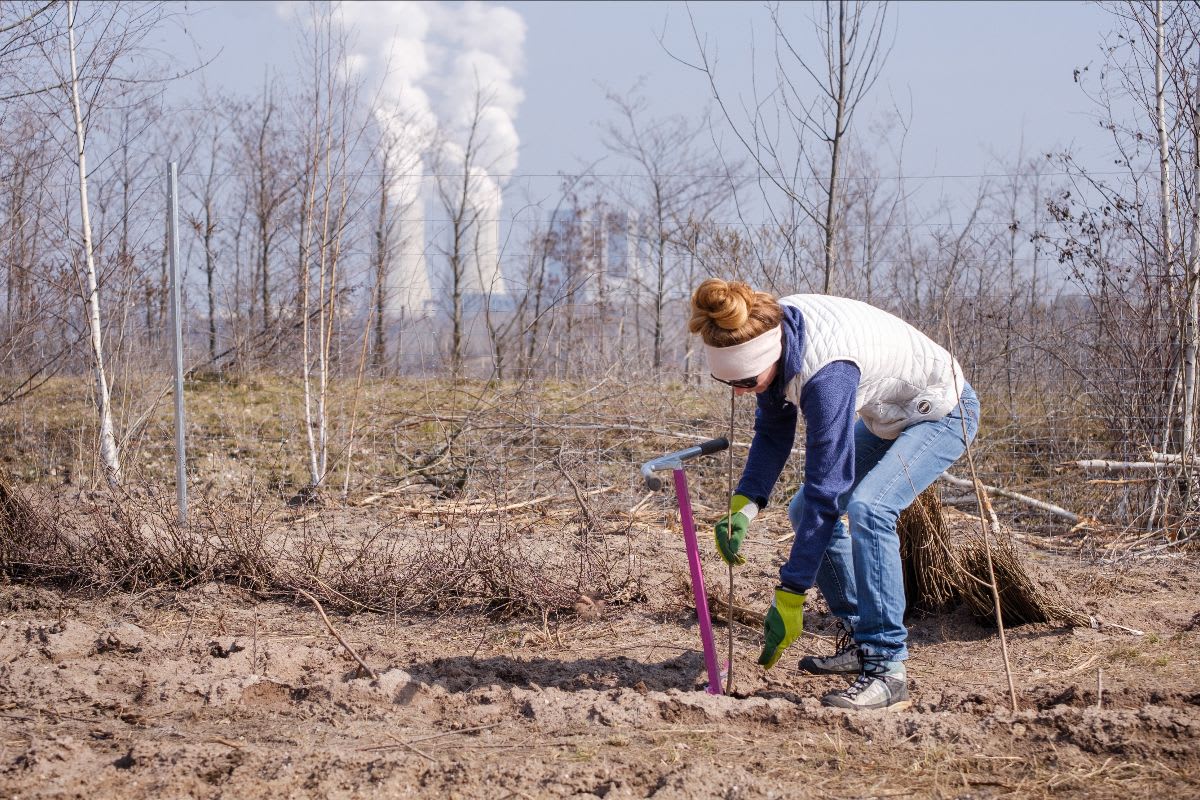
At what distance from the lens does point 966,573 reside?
389cm

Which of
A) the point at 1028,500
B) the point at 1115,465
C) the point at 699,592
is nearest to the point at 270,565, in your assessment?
the point at 699,592

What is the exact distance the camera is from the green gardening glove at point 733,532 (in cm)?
295

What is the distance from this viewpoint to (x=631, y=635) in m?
3.96

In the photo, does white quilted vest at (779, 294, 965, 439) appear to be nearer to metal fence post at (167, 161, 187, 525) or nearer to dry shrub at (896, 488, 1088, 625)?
dry shrub at (896, 488, 1088, 625)

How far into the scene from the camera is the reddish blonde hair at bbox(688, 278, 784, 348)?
2.65m

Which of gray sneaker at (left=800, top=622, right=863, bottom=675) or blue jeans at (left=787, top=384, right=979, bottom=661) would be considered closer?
blue jeans at (left=787, top=384, right=979, bottom=661)

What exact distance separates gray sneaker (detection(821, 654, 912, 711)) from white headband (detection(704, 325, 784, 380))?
1.02 meters

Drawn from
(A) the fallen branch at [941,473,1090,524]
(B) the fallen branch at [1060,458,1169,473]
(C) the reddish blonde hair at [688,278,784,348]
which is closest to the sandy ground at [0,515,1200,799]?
(C) the reddish blonde hair at [688,278,784,348]

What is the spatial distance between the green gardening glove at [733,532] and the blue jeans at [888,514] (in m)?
0.19

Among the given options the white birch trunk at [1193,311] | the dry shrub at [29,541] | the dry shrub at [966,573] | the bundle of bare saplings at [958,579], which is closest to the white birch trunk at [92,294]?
the dry shrub at [29,541]

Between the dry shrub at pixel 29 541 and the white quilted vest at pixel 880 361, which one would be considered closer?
the white quilted vest at pixel 880 361

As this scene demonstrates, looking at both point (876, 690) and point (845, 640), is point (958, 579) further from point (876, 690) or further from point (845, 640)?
point (876, 690)

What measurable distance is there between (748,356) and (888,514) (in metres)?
0.71

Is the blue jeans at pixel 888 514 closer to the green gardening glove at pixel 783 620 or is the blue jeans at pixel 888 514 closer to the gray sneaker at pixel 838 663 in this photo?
the green gardening glove at pixel 783 620
